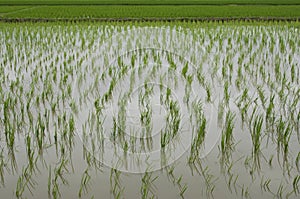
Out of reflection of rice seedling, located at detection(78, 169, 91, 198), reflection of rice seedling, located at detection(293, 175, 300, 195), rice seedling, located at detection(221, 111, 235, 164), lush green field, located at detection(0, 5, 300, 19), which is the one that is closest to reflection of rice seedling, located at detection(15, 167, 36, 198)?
reflection of rice seedling, located at detection(78, 169, 91, 198)

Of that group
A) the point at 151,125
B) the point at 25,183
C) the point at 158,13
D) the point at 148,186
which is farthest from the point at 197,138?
the point at 158,13

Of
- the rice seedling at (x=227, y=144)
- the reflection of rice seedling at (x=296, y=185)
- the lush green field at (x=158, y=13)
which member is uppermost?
the lush green field at (x=158, y=13)

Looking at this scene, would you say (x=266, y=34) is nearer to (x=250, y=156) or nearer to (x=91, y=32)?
(x=91, y=32)

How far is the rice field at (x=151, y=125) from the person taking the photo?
6.61 ft

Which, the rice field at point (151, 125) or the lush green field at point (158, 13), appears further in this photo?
the lush green field at point (158, 13)

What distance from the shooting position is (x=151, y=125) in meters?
2.73

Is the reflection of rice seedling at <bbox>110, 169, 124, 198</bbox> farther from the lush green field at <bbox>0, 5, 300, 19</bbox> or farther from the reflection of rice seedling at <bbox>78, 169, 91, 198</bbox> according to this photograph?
the lush green field at <bbox>0, 5, 300, 19</bbox>

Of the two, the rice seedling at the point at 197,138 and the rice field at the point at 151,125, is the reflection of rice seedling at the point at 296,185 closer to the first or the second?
the rice field at the point at 151,125

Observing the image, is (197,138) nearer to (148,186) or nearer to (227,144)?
(227,144)

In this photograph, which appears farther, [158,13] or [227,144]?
[158,13]

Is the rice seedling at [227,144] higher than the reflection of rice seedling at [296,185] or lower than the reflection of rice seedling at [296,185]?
higher

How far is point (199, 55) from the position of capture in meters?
4.95

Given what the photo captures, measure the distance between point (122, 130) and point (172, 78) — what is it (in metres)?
1.46

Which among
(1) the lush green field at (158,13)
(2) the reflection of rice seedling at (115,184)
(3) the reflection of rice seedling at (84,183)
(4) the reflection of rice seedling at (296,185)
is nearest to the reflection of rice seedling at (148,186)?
(2) the reflection of rice seedling at (115,184)
